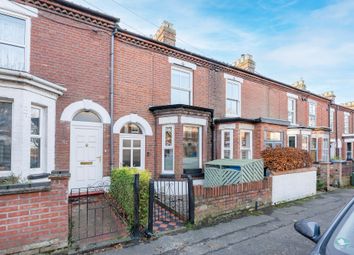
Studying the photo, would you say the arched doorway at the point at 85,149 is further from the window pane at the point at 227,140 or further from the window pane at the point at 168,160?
the window pane at the point at 227,140

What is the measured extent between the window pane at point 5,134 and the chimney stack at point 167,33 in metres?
6.91

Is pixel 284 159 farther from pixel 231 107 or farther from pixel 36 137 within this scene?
pixel 36 137

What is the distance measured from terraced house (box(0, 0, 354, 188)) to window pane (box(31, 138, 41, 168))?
0.09ft

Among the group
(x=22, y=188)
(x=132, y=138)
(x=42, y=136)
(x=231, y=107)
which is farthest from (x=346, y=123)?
(x=22, y=188)

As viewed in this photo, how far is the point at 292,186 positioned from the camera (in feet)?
28.6

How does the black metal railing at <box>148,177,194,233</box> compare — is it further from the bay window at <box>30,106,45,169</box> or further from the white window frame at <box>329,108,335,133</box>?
the white window frame at <box>329,108,335,133</box>

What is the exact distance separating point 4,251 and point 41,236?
1.65 feet

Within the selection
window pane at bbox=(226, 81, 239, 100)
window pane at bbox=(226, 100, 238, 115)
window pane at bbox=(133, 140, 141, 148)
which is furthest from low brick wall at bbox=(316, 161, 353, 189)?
window pane at bbox=(133, 140, 141, 148)

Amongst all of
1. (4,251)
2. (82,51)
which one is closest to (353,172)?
(82,51)

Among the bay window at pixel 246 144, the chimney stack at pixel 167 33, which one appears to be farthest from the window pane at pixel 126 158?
the chimney stack at pixel 167 33

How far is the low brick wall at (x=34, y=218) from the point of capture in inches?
143

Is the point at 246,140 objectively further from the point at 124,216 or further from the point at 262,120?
the point at 124,216

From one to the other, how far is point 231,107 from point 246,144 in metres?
2.45

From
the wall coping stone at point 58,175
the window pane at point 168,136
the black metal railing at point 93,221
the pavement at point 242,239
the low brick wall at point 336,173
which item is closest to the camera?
the wall coping stone at point 58,175
